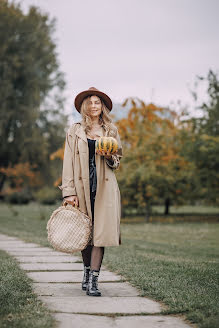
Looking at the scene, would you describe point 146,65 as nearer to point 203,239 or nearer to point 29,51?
point 203,239

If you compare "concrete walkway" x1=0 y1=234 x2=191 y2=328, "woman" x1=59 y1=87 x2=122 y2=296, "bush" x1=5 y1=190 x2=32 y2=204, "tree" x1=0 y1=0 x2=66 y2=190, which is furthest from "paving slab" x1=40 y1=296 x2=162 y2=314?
"bush" x1=5 y1=190 x2=32 y2=204

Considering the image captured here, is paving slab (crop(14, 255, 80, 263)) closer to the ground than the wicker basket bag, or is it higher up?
closer to the ground

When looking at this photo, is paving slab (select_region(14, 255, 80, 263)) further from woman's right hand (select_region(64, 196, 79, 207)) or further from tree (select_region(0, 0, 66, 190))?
tree (select_region(0, 0, 66, 190))

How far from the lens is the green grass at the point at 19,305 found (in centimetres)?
297

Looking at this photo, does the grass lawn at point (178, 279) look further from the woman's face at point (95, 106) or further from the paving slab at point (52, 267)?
the woman's face at point (95, 106)

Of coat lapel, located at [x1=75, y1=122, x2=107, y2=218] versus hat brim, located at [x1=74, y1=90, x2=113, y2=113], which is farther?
hat brim, located at [x1=74, y1=90, x2=113, y2=113]

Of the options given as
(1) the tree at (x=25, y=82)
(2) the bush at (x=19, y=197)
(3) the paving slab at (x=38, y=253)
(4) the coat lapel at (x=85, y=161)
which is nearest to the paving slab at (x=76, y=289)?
(4) the coat lapel at (x=85, y=161)

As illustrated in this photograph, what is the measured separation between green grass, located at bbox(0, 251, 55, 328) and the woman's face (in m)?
1.81

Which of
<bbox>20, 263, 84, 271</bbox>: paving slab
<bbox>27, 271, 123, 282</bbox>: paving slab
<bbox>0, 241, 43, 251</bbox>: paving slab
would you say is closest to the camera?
<bbox>27, 271, 123, 282</bbox>: paving slab

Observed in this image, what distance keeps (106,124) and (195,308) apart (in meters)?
1.99

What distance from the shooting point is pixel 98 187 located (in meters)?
A: 4.25

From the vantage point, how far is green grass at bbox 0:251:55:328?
297 centimetres

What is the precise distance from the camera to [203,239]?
1118 cm

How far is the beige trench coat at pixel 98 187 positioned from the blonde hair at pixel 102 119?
0.37ft
